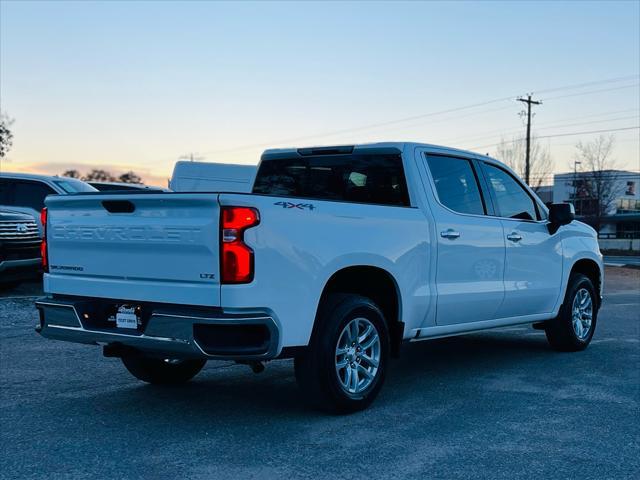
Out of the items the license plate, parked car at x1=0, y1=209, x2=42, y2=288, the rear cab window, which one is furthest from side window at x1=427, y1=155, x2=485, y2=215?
parked car at x1=0, y1=209, x2=42, y2=288

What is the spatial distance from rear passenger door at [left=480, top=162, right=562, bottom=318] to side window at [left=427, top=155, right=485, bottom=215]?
276 mm

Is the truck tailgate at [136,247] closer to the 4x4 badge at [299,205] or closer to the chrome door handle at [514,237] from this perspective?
the 4x4 badge at [299,205]

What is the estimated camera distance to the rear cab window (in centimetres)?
652

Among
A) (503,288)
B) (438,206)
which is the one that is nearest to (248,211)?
(438,206)

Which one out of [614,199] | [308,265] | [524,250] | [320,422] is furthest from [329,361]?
[614,199]

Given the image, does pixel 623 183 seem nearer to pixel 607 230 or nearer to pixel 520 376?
pixel 607 230

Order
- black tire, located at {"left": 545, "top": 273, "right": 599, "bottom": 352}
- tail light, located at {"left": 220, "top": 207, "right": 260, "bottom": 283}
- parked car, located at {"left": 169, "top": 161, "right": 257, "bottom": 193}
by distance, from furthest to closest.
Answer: parked car, located at {"left": 169, "top": 161, "right": 257, "bottom": 193}, black tire, located at {"left": 545, "top": 273, "right": 599, "bottom": 352}, tail light, located at {"left": 220, "top": 207, "right": 260, "bottom": 283}

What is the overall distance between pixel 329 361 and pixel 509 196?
311cm

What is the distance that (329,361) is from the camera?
5.27 meters

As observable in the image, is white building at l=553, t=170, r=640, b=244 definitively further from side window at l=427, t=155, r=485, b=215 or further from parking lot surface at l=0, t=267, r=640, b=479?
parking lot surface at l=0, t=267, r=640, b=479

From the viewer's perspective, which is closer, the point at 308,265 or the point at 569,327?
the point at 308,265

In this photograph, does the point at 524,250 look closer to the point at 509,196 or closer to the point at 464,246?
the point at 509,196

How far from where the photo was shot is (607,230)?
92.2m

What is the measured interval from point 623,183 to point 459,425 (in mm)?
95672
